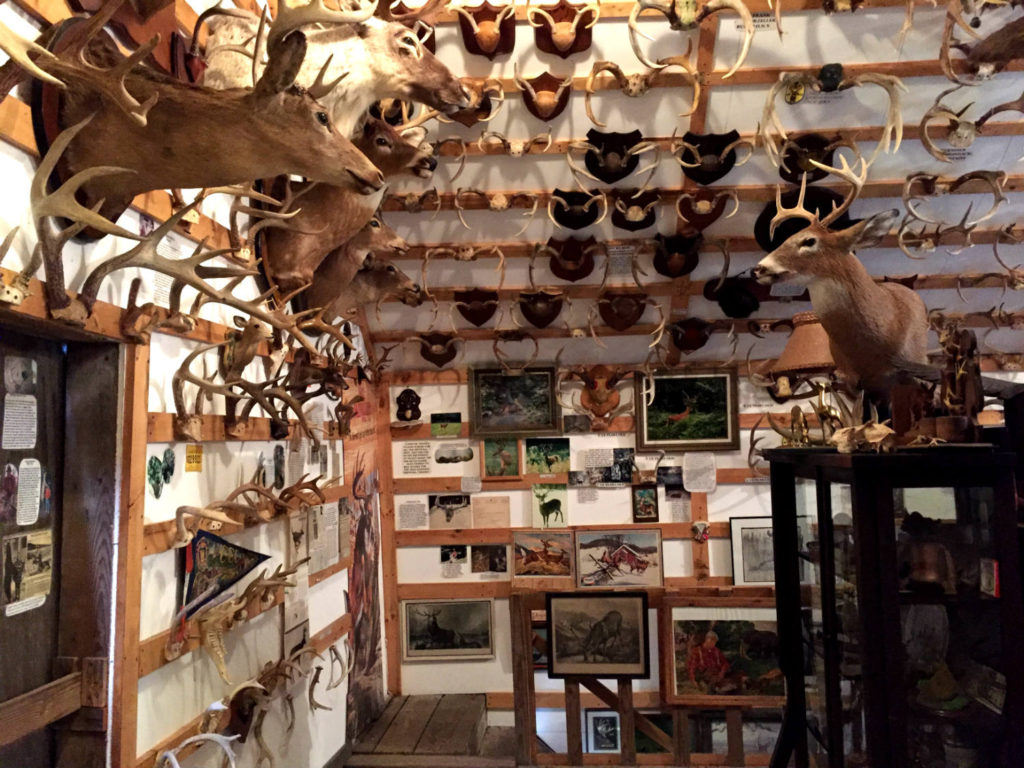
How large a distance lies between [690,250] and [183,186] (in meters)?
2.96

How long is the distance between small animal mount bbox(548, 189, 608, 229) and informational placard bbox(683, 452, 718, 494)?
1.95 m

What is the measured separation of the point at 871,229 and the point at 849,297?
0.28 metres

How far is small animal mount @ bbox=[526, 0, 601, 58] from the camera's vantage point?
10.8 ft

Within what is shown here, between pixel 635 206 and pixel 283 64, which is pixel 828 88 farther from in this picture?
pixel 283 64

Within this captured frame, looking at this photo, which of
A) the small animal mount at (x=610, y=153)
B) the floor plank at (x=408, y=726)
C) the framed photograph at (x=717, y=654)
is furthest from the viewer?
the framed photograph at (x=717, y=654)

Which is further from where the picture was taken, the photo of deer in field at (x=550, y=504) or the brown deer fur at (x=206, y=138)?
the photo of deer in field at (x=550, y=504)

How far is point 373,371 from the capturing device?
4809 mm

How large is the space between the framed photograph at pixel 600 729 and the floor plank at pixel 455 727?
2.46 ft

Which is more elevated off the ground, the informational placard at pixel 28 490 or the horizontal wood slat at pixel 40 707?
the informational placard at pixel 28 490

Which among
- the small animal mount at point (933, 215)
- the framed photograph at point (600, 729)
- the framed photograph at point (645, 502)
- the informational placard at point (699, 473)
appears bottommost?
the framed photograph at point (600, 729)

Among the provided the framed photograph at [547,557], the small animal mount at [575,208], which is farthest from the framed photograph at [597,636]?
the small animal mount at [575,208]

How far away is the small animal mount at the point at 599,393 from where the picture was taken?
4.96 meters

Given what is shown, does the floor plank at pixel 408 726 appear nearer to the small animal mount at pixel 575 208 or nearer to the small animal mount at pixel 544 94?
the small animal mount at pixel 575 208

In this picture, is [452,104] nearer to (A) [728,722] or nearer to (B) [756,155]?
(B) [756,155]
